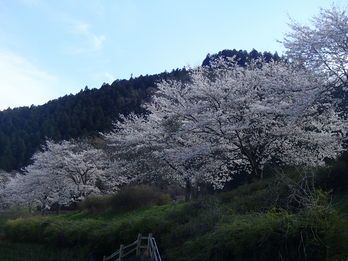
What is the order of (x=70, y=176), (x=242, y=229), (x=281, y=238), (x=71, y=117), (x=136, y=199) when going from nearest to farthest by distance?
(x=281, y=238)
(x=242, y=229)
(x=136, y=199)
(x=70, y=176)
(x=71, y=117)

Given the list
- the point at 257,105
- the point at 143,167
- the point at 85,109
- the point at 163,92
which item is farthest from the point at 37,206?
the point at 257,105

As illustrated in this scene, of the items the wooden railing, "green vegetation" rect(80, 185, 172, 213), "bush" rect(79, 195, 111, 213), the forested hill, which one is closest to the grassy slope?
the wooden railing

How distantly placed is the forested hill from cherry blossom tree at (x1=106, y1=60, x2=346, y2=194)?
43183 millimetres

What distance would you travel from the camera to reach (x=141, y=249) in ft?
57.2

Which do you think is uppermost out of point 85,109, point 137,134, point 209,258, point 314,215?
point 85,109

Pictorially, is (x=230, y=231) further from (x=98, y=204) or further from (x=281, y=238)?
(x=98, y=204)

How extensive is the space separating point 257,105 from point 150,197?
10.7 meters

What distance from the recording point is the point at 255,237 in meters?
11.9

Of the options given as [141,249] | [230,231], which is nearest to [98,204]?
[141,249]

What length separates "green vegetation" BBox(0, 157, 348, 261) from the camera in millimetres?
10750

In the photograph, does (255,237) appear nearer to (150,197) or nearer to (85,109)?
(150,197)

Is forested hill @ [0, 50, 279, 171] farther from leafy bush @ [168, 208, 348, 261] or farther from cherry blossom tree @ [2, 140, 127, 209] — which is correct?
leafy bush @ [168, 208, 348, 261]

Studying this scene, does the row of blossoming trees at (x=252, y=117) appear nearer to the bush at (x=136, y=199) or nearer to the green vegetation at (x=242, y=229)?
the bush at (x=136, y=199)

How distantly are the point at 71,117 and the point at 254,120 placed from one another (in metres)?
63.5
